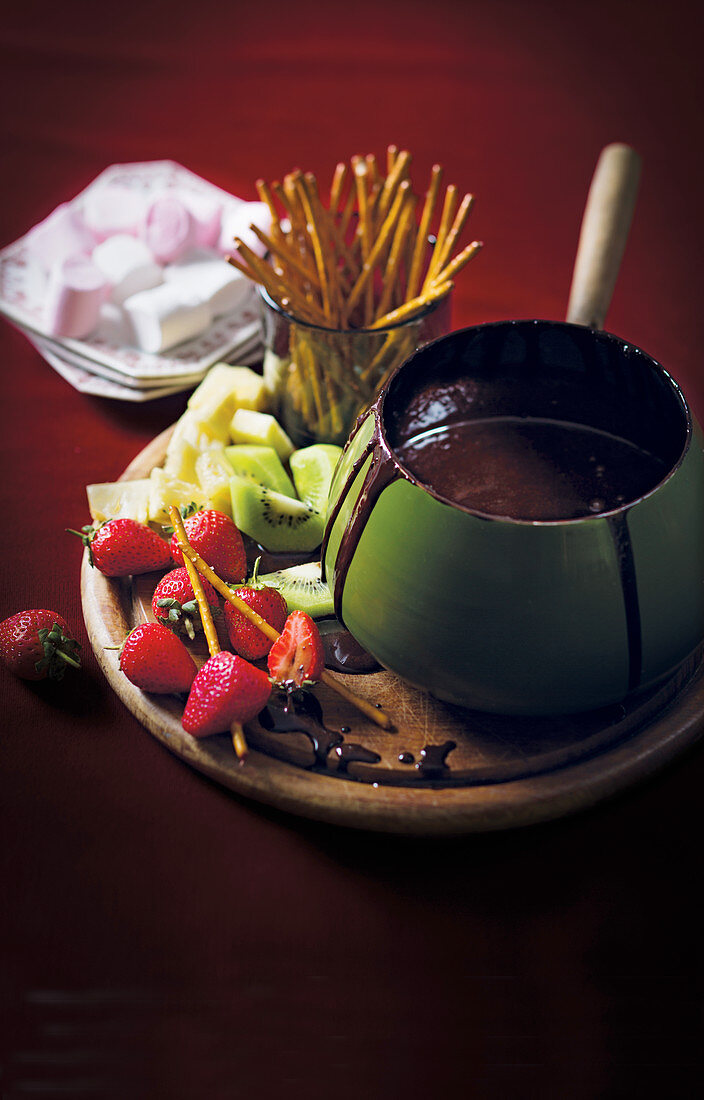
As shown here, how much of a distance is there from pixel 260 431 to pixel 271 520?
0.52ft

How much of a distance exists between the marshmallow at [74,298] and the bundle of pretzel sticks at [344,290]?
0.26 meters

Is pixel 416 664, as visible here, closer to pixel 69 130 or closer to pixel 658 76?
pixel 69 130

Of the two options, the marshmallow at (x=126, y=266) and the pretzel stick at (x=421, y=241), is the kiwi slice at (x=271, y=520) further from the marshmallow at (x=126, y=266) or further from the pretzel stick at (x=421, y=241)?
the marshmallow at (x=126, y=266)

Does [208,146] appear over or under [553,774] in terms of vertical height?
over

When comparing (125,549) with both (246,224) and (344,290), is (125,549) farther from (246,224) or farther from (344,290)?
(246,224)

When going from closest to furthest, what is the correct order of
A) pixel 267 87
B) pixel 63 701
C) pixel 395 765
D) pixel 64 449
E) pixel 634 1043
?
pixel 634 1043 → pixel 395 765 → pixel 63 701 → pixel 64 449 → pixel 267 87

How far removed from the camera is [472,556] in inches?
33.9

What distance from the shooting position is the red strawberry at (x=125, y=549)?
1.10 m

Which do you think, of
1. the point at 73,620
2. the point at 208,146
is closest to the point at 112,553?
the point at 73,620

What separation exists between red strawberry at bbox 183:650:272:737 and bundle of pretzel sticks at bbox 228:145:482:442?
440mm

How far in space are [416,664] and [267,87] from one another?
1.47 metres

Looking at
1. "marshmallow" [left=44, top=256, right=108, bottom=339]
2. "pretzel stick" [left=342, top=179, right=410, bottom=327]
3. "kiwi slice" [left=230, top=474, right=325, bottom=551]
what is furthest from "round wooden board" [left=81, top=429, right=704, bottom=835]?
"marshmallow" [left=44, top=256, right=108, bottom=339]

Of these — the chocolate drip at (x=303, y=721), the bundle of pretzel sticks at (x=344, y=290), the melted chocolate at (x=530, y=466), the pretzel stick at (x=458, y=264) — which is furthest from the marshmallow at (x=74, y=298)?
the chocolate drip at (x=303, y=721)

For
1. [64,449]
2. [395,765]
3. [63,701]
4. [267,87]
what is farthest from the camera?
[267,87]
